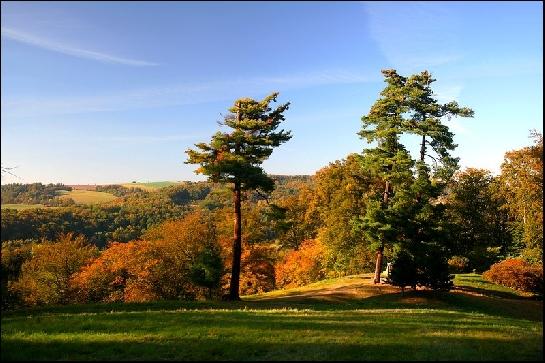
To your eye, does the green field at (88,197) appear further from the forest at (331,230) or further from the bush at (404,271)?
the bush at (404,271)

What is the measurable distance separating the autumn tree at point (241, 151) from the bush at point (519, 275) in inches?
976

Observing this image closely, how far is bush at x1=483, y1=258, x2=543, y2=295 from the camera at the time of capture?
38031 millimetres

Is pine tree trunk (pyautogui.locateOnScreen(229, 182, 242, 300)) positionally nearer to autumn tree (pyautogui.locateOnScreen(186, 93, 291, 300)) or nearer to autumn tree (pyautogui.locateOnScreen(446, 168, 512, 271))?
autumn tree (pyautogui.locateOnScreen(186, 93, 291, 300))

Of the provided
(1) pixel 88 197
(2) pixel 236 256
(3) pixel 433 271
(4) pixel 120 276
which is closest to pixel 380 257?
(3) pixel 433 271

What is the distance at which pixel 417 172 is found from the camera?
3534 cm

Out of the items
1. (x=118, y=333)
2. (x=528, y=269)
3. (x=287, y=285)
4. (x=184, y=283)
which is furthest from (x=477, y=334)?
(x=287, y=285)

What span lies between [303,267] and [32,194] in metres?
109

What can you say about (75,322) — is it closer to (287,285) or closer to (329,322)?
(329,322)

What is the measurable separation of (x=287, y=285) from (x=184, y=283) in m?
18.9

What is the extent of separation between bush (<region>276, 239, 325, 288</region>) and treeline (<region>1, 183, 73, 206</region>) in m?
80.6

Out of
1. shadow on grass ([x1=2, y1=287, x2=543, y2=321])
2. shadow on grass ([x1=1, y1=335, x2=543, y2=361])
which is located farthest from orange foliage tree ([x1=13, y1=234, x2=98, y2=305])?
shadow on grass ([x1=1, y1=335, x2=543, y2=361])

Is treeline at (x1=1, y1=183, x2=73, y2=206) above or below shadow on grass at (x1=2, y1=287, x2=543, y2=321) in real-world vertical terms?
above

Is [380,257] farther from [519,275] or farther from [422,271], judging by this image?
[519,275]

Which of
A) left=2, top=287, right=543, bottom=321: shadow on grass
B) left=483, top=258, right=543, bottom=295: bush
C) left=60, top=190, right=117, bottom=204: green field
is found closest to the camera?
left=2, top=287, right=543, bottom=321: shadow on grass
